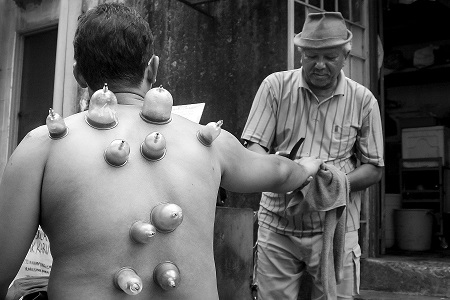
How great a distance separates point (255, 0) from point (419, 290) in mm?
2554

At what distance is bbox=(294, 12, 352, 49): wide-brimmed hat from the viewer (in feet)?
9.17

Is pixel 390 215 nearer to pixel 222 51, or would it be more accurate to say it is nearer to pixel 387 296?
pixel 387 296

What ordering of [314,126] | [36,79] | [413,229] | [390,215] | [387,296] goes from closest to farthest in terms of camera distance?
[314,126]
[387,296]
[36,79]
[413,229]
[390,215]

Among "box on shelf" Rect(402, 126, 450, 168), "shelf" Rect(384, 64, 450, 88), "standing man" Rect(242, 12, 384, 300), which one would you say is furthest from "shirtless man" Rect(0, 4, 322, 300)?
"shelf" Rect(384, 64, 450, 88)

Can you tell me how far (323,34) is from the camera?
2.82 meters

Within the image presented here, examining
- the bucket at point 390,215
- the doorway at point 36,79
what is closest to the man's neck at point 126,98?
the doorway at point 36,79

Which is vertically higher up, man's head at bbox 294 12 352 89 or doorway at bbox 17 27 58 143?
doorway at bbox 17 27 58 143

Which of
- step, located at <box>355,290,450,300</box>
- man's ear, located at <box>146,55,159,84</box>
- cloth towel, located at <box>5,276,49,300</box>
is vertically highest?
man's ear, located at <box>146,55,159,84</box>

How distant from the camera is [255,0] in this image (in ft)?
15.5

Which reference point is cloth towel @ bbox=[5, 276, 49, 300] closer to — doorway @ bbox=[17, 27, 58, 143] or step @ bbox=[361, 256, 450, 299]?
step @ bbox=[361, 256, 450, 299]

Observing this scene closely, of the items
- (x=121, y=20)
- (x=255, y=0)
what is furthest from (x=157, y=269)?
(x=255, y=0)

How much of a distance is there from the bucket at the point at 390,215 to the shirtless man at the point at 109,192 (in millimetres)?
4965

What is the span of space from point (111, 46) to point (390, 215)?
226 inches

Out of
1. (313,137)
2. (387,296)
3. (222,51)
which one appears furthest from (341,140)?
(222,51)
